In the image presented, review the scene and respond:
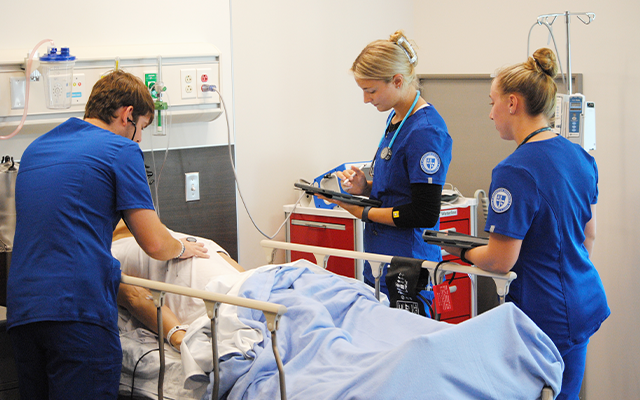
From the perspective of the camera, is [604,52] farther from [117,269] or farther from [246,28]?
[117,269]

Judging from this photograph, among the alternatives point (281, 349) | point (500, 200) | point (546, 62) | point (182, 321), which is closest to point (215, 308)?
point (281, 349)

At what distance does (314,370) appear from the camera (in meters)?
1.61

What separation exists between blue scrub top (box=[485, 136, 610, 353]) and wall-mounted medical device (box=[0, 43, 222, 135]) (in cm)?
168

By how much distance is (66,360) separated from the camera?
68.1 inches

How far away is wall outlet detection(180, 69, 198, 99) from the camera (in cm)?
290

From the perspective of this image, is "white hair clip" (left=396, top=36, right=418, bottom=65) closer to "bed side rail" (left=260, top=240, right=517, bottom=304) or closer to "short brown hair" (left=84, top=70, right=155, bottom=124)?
"bed side rail" (left=260, top=240, right=517, bottom=304)

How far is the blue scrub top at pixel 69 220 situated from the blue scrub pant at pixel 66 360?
1.4 inches

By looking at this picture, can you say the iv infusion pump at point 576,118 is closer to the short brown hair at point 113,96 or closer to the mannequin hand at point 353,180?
the mannequin hand at point 353,180

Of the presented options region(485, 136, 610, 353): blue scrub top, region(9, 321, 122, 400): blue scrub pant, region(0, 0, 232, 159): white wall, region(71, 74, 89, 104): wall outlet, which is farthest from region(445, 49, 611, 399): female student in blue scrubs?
region(71, 74, 89, 104): wall outlet

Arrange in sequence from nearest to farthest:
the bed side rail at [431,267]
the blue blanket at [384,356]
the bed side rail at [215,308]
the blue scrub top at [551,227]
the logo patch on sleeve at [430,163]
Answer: the blue blanket at [384,356] < the bed side rail at [215,308] < the blue scrub top at [551,227] < the bed side rail at [431,267] < the logo patch on sleeve at [430,163]

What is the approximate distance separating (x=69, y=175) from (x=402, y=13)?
10.3 feet

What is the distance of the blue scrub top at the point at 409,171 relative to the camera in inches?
85.5

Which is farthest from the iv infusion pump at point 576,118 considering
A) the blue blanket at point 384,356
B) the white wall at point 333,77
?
the blue blanket at point 384,356

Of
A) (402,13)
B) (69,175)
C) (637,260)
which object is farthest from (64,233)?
(402,13)
